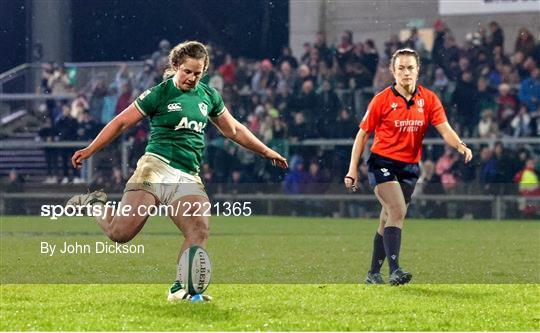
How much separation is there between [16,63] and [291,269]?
47.0 ft

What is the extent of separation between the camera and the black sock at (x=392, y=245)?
9.83m

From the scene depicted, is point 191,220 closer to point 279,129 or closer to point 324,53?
point 279,129

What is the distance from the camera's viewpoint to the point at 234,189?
22141 mm

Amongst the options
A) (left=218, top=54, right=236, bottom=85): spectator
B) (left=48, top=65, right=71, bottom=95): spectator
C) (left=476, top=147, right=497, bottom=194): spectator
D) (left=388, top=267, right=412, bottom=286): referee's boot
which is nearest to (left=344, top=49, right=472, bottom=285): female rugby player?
(left=388, top=267, right=412, bottom=286): referee's boot

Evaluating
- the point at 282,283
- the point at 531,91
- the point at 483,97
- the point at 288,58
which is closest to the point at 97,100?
the point at 288,58

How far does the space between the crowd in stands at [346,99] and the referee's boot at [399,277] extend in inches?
456

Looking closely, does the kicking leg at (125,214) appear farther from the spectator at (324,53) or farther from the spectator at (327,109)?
the spectator at (324,53)

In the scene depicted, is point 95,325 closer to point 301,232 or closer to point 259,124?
point 301,232

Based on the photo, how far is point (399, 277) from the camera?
9742 mm

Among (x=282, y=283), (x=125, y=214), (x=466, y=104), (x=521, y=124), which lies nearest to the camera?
(x=125, y=214)

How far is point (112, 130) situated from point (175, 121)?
43 centimetres

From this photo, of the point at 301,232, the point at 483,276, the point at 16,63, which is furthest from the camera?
the point at 16,63

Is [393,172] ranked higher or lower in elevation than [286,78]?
lower

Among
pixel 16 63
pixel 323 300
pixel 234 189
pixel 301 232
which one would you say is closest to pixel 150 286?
pixel 323 300
